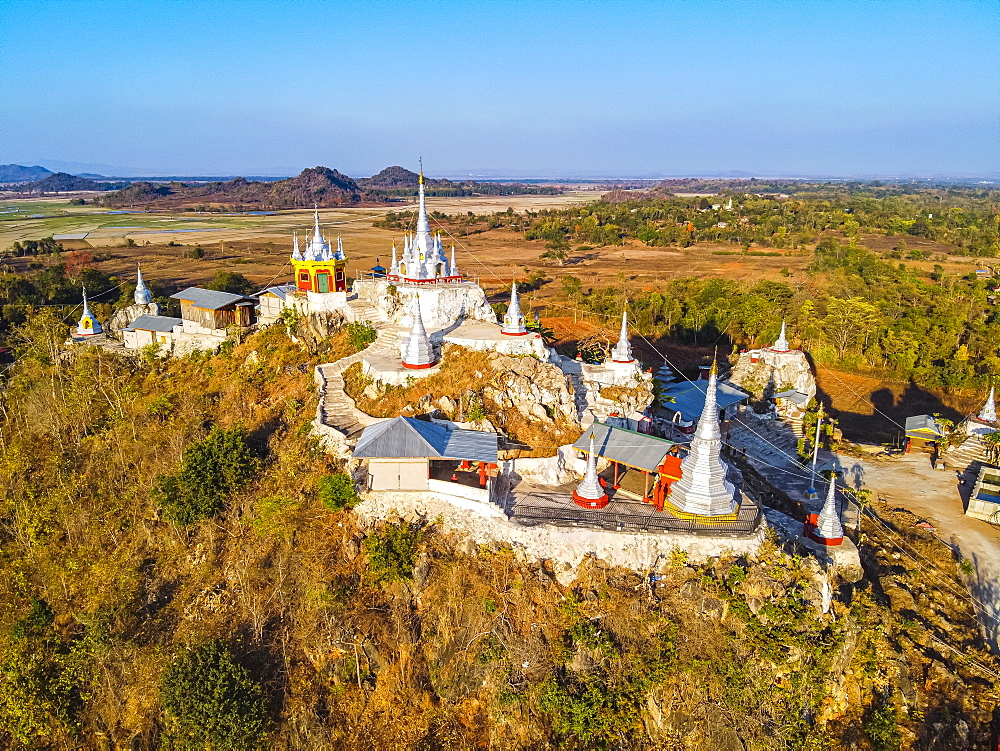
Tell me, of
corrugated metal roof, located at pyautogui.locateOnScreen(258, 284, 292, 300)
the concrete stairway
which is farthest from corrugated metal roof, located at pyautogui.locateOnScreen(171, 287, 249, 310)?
the concrete stairway

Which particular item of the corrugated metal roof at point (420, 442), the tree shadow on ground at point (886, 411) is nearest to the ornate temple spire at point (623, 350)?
the corrugated metal roof at point (420, 442)

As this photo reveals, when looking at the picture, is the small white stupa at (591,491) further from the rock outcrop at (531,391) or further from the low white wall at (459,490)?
the rock outcrop at (531,391)

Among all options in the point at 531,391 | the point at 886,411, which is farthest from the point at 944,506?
the point at 531,391

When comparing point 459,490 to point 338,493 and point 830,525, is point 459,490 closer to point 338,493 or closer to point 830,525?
point 338,493

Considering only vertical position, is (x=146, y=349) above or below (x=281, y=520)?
above

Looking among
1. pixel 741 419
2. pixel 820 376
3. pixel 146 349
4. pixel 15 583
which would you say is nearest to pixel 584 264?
pixel 820 376

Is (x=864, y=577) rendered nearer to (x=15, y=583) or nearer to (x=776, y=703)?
(x=776, y=703)
